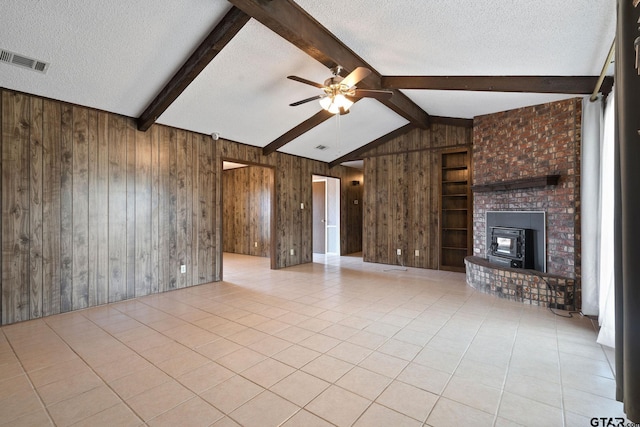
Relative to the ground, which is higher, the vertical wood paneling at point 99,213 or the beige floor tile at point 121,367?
the vertical wood paneling at point 99,213

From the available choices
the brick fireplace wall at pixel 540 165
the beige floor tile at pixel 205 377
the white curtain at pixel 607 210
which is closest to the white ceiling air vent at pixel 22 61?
the beige floor tile at pixel 205 377

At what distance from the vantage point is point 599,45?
2.65m

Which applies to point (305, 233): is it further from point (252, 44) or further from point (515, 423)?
point (515, 423)

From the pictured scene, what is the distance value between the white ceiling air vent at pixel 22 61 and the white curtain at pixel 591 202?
19.7 ft

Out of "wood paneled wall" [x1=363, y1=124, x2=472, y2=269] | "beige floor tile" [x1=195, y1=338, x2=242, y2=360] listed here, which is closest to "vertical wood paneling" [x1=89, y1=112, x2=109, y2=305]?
"beige floor tile" [x1=195, y1=338, x2=242, y2=360]

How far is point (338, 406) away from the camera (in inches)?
73.2

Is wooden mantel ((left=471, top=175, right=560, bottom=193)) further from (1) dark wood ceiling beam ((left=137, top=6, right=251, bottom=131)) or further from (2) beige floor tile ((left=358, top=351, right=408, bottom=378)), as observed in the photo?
(1) dark wood ceiling beam ((left=137, top=6, right=251, bottom=131))

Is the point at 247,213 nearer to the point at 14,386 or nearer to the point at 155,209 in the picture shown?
the point at 155,209

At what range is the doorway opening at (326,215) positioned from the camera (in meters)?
8.64

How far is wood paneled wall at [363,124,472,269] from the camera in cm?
630

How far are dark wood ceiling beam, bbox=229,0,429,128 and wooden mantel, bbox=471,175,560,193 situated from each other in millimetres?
2540

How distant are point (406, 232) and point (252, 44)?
4.97m

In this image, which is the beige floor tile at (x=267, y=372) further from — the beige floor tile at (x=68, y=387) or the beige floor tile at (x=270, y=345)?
the beige floor tile at (x=68, y=387)

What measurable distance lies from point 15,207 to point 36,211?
0.57ft
